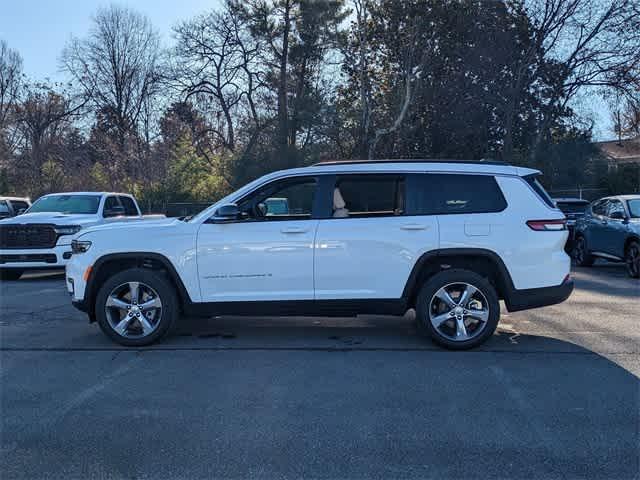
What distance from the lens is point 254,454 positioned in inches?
156

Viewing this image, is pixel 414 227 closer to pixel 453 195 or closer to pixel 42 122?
pixel 453 195

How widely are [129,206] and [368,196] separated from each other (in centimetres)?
1023

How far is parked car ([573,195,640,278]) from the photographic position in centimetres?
1286

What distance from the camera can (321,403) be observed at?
491 centimetres

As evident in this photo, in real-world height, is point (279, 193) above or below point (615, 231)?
above

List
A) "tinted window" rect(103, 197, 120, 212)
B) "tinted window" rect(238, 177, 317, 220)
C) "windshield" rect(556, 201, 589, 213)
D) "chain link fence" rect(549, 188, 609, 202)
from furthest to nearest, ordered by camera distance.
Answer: "chain link fence" rect(549, 188, 609, 202)
"windshield" rect(556, 201, 589, 213)
"tinted window" rect(103, 197, 120, 212)
"tinted window" rect(238, 177, 317, 220)

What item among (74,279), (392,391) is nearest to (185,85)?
(74,279)

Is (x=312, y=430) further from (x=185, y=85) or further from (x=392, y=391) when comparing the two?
(x=185, y=85)

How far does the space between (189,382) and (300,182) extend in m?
2.51

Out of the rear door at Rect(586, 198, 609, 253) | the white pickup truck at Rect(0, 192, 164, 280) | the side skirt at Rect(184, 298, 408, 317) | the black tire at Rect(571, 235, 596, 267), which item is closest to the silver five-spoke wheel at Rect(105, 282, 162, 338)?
the side skirt at Rect(184, 298, 408, 317)

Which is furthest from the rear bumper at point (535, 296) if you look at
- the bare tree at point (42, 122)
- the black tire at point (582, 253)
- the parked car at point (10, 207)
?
the bare tree at point (42, 122)

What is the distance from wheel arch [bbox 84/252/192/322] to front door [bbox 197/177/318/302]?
27 centimetres

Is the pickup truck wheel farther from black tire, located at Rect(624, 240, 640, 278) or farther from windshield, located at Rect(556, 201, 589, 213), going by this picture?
windshield, located at Rect(556, 201, 589, 213)

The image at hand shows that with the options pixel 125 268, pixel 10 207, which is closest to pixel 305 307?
pixel 125 268
